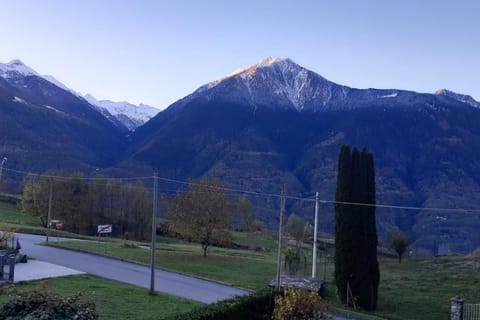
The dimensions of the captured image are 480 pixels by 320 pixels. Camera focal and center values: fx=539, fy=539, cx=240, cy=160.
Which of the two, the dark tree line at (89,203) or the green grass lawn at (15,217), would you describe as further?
the dark tree line at (89,203)

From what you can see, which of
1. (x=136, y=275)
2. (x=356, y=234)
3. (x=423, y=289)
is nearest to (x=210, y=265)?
(x=136, y=275)

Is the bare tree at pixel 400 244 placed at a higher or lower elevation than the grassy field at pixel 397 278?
higher

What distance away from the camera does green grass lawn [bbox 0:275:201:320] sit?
59.7ft

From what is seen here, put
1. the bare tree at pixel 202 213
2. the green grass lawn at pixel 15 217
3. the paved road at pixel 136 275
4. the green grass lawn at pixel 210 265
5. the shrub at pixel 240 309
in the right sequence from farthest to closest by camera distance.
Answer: the green grass lawn at pixel 15 217, the bare tree at pixel 202 213, the green grass lawn at pixel 210 265, the paved road at pixel 136 275, the shrub at pixel 240 309

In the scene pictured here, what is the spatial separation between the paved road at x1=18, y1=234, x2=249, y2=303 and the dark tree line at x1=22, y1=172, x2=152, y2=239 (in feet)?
78.2

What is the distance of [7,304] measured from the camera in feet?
42.1

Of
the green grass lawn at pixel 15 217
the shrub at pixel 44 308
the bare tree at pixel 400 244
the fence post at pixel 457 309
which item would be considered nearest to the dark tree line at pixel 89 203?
the green grass lawn at pixel 15 217

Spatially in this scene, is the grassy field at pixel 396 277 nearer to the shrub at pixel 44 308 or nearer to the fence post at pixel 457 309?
the fence post at pixel 457 309

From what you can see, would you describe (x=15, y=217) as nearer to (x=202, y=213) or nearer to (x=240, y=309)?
(x=202, y=213)

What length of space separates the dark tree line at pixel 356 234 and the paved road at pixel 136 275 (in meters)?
5.13

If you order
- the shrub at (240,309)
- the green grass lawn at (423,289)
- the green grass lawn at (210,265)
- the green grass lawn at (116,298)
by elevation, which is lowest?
the green grass lawn at (423,289)

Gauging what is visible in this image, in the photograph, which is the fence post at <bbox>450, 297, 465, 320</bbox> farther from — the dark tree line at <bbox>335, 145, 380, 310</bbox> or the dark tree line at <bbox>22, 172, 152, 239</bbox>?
the dark tree line at <bbox>22, 172, 152, 239</bbox>

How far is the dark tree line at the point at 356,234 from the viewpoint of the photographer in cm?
2650

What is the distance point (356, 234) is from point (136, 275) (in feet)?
38.2
